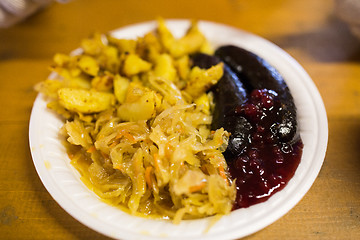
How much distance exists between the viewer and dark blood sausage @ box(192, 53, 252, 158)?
1893 mm

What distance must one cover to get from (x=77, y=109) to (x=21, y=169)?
566 mm

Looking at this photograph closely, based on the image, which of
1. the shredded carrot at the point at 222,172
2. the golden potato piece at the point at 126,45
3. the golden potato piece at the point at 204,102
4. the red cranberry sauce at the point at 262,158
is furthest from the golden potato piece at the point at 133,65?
A: the shredded carrot at the point at 222,172

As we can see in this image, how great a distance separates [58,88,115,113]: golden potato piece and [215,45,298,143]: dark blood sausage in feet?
3.38

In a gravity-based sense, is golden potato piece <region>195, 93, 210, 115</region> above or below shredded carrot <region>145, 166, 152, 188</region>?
above

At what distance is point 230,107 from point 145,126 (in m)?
0.58

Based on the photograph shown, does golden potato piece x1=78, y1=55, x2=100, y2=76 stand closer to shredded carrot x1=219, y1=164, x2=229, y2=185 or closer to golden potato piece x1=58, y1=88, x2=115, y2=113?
golden potato piece x1=58, y1=88, x2=115, y2=113

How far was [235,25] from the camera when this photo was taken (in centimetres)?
325

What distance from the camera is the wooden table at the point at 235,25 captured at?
5.92 feet

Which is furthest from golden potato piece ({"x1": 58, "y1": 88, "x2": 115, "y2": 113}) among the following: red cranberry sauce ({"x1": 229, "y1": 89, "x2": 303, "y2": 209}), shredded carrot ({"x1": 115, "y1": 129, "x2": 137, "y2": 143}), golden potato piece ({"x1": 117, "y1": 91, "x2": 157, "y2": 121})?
red cranberry sauce ({"x1": 229, "y1": 89, "x2": 303, "y2": 209})

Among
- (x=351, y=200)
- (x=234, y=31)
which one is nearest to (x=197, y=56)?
(x=234, y=31)

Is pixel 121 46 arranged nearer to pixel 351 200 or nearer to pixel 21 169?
pixel 21 169

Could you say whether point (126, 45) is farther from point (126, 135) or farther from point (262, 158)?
point (262, 158)

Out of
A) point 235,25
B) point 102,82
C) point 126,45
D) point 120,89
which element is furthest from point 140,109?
point 235,25

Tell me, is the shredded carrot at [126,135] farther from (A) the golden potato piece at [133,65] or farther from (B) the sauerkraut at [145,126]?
(A) the golden potato piece at [133,65]
